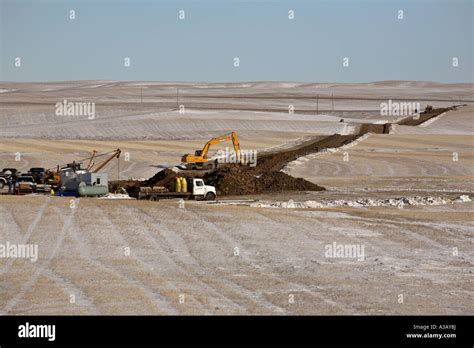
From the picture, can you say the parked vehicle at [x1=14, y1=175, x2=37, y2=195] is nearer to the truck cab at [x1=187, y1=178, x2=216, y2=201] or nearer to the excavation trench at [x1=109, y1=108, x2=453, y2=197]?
the excavation trench at [x1=109, y1=108, x2=453, y2=197]

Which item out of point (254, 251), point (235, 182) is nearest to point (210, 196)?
point (235, 182)

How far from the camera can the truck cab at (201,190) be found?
50094mm

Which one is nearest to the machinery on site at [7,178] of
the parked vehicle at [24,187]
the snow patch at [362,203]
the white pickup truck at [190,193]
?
the parked vehicle at [24,187]

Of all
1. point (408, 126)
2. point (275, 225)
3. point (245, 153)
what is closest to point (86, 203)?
point (275, 225)

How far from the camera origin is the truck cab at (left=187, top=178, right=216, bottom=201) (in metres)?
50.1

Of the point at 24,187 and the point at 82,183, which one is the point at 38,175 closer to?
the point at 24,187

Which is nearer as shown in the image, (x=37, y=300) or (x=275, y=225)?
(x=37, y=300)

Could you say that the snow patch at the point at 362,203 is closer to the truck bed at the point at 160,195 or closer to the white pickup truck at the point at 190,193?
the white pickup truck at the point at 190,193

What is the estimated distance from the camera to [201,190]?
50.3 meters

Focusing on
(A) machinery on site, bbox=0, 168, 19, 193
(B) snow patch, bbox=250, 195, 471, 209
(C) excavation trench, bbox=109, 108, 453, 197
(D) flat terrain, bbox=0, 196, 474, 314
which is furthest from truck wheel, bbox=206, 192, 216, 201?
(A) machinery on site, bbox=0, 168, 19, 193

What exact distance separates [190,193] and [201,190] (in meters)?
0.64
